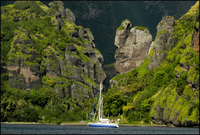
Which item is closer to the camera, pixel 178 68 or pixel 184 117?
pixel 184 117

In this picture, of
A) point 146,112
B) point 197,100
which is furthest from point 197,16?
point 146,112

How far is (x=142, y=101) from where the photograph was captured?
196 meters

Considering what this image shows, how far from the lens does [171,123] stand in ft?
531

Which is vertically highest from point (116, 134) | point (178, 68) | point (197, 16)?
point (197, 16)

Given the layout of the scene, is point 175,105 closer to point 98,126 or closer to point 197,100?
point 197,100

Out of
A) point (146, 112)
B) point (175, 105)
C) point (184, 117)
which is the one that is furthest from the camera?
point (146, 112)

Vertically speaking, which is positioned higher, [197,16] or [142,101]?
[197,16]

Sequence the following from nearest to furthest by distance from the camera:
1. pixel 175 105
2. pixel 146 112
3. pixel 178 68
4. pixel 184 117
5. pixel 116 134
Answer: pixel 116 134 < pixel 184 117 < pixel 175 105 < pixel 178 68 < pixel 146 112

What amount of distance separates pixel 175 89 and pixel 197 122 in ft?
100

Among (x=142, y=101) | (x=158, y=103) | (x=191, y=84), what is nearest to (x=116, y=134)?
(x=191, y=84)

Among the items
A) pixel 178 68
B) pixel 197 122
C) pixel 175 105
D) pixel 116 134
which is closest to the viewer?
pixel 116 134

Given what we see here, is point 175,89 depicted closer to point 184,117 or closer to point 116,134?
point 184,117

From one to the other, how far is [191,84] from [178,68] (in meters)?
20.9

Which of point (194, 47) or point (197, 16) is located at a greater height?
point (197, 16)
